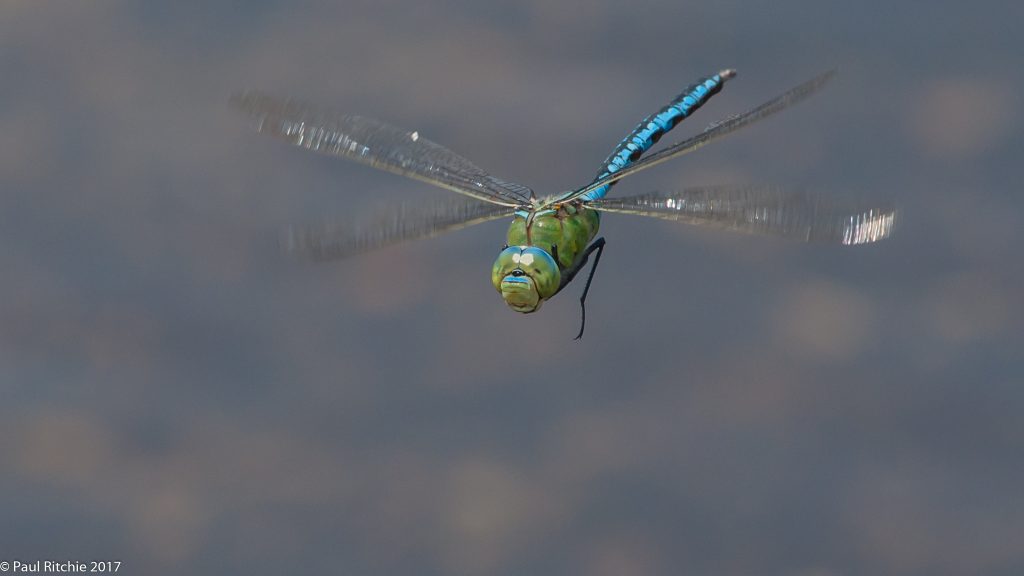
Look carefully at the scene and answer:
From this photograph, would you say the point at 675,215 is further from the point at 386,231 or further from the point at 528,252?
the point at 386,231

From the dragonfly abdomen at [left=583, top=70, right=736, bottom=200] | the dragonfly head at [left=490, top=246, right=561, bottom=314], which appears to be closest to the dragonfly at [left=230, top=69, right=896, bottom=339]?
the dragonfly head at [left=490, top=246, right=561, bottom=314]

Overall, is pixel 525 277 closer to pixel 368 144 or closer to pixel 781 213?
pixel 781 213

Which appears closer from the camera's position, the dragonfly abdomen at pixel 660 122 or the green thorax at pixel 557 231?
the green thorax at pixel 557 231

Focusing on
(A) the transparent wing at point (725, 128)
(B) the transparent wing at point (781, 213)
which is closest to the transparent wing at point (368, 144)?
(A) the transparent wing at point (725, 128)

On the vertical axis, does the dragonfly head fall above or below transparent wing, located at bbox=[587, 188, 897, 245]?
below

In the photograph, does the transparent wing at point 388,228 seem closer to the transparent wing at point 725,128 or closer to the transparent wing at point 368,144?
the transparent wing at point 368,144

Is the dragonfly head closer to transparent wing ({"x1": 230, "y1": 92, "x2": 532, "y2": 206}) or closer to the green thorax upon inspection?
the green thorax

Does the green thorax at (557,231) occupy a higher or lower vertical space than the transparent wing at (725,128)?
lower
